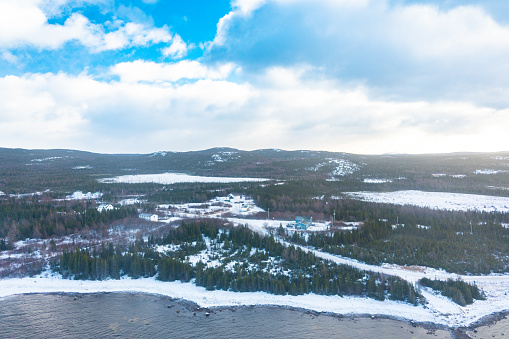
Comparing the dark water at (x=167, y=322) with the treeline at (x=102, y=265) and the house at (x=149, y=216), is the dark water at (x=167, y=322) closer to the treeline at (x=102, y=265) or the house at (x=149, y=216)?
the treeline at (x=102, y=265)

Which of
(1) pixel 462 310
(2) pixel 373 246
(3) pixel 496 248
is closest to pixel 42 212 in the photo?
(2) pixel 373 246

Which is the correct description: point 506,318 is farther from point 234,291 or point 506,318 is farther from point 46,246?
point 46,246

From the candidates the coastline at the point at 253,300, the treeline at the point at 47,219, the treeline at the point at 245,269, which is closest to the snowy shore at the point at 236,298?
the coastline at the point at 253,300

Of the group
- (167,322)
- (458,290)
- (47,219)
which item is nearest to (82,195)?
(47,219)

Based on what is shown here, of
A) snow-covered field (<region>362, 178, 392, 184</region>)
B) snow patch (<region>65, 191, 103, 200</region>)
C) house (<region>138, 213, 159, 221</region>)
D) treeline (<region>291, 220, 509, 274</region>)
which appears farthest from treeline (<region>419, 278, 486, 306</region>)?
snow-covered field (<region>362, 178, 392, 184</region>)

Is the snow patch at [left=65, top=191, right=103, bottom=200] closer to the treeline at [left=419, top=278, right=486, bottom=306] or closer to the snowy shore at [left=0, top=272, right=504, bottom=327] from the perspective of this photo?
the snowy shore at [left=0, top=272, right=504, bottom=327]
